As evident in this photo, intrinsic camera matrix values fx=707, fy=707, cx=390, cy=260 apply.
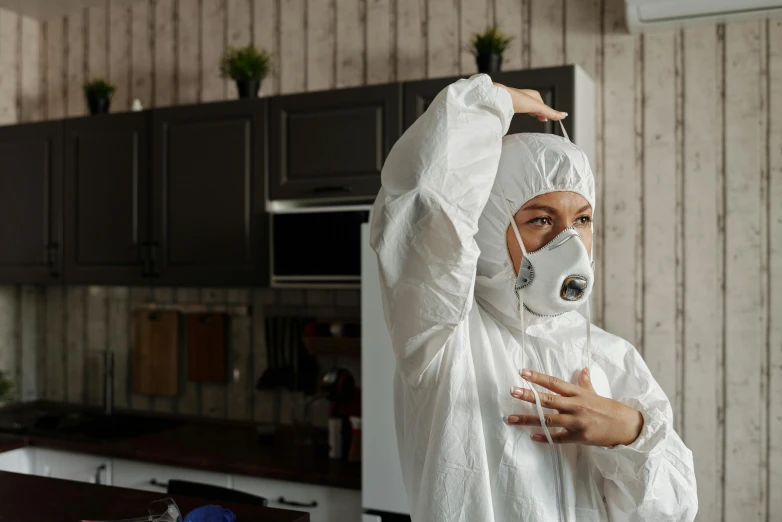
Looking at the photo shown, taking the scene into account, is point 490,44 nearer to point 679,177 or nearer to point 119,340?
point 679,177

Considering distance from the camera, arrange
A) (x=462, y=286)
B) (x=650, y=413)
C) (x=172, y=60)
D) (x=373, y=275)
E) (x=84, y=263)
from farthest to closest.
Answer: (x=172, y=60) → (x=84, y=263) → (x=373, y=275) → (x=650, y=413) → (x=462, y=286)

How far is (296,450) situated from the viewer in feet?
8.86

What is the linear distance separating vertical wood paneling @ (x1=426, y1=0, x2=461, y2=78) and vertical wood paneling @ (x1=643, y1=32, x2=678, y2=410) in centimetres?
71

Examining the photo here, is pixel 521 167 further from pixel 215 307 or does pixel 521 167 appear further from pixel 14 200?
pixel 14 200

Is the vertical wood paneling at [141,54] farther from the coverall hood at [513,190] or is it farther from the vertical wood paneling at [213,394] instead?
the coverall hood at [513,190]

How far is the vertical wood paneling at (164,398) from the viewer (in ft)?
10.9

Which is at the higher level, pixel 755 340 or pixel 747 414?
pixel 755 340

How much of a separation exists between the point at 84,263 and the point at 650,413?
2.69 m

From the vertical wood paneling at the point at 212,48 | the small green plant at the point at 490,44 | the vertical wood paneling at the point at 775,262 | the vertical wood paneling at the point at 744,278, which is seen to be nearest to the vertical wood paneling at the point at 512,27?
the small green plant at the point at 490,44

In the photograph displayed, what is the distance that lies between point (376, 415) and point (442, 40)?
4.90 feet

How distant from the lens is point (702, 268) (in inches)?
95.4

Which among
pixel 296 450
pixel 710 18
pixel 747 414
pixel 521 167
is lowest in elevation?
pixel 296 450

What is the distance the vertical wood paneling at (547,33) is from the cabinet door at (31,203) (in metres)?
2.12

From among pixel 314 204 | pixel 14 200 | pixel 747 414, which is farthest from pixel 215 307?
pixel 747 414
